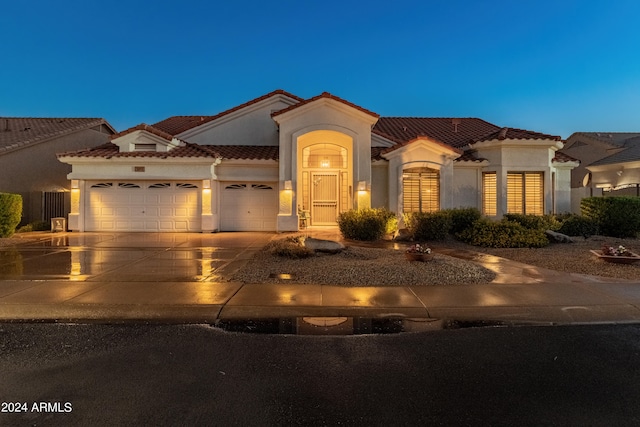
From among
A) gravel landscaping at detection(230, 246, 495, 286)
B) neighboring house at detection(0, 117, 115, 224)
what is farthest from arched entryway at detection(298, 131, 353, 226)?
neighboring house at detection(0, 117, 115, 224)

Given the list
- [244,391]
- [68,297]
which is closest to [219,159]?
[68,297]

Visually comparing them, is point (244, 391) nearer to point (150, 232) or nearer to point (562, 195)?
point (150, 232)

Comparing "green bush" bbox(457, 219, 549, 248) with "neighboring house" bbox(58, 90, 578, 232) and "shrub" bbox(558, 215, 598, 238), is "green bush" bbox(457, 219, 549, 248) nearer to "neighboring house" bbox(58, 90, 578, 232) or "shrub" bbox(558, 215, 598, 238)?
"shrub" bbox(558, 215, 598, 238)

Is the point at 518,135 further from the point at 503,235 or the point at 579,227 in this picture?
the point at 503,235

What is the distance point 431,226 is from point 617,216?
23.8 ft

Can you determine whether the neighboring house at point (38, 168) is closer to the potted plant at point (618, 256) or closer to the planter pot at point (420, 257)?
the planter pot at point (420, 257)

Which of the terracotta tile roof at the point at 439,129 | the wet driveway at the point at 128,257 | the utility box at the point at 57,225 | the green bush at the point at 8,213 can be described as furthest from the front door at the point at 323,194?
the green bush at the point at 8,213

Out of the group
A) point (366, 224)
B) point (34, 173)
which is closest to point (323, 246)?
point (366, 224)

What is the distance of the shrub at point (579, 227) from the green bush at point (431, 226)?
4.64 metres

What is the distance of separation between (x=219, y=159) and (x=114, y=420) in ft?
48.2

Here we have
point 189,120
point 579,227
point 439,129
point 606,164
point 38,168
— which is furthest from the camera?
point 189,120

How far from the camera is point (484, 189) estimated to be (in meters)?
17.6

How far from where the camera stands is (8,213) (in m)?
14.0

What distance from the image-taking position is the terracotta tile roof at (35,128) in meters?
18.7
